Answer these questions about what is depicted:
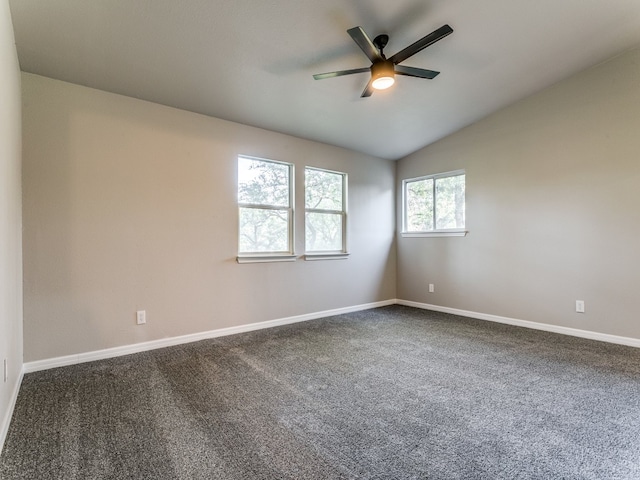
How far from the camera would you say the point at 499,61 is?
3148 millimetres

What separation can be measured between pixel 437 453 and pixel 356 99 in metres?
3.25

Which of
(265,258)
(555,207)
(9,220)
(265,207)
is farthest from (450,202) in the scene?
(9,220)

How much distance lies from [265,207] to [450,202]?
272 centimetres

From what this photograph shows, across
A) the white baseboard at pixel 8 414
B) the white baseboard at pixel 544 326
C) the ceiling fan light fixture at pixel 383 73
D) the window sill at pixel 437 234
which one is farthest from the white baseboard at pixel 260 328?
the ceiling fan light fixture at pixel 383 73

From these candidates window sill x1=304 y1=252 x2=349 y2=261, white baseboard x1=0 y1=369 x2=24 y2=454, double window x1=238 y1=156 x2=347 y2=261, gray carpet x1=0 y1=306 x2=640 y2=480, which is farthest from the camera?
window sill x1=304 y1=252 x2=349 y2=261

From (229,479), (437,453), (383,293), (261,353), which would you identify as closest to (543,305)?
(383,293)

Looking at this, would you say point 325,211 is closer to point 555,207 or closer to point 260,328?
point 260,328

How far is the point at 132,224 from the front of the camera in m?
3.12

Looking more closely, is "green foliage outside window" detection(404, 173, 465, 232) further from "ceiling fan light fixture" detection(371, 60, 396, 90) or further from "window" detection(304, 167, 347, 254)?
"ceiling fan light fixture" detection(371, 60, 396, 90)

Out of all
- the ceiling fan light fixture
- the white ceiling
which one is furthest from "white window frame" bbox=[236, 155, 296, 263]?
the ceiling fan light fixture

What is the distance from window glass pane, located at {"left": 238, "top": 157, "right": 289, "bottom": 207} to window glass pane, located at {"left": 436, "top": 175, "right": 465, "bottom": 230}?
2.35 m

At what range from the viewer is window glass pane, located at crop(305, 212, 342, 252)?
4465 mm

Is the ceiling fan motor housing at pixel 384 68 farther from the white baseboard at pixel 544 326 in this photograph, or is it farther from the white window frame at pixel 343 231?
the white baseboard at pixel 544 326

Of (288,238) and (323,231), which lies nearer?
(288,238)
